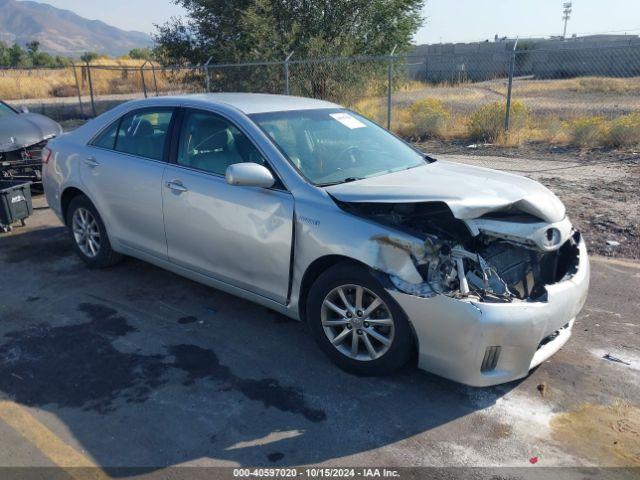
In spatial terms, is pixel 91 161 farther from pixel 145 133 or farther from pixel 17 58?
pixel 17 58

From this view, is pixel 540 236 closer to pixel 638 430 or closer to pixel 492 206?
pixel 492 206

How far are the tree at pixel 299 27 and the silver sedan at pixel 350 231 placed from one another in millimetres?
12438

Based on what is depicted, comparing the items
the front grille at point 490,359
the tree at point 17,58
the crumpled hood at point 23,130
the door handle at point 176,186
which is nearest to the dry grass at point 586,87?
the crumpled hood at point 23,130

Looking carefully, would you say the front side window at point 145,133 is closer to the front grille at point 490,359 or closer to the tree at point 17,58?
the front grille at point 490,359

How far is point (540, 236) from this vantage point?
3.71 meters

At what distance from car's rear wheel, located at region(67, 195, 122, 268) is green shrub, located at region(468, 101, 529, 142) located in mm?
9259

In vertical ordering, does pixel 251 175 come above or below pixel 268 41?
below

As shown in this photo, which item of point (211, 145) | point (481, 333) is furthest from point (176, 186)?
point (481, 333)

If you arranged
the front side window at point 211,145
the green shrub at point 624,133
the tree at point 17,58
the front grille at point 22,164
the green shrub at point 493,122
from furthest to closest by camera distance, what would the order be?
the tree at point 17,58, the green shrub at point 493,122, the green shrub at point 624,133, the front grille at point 22,164, the front side window at point 211,145

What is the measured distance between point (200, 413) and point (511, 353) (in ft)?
6.08

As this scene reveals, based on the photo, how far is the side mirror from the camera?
3.89 metres

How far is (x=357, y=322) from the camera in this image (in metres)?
3.67

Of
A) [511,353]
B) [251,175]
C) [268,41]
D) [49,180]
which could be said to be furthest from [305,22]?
[511,353]

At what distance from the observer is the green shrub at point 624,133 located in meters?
11.0
